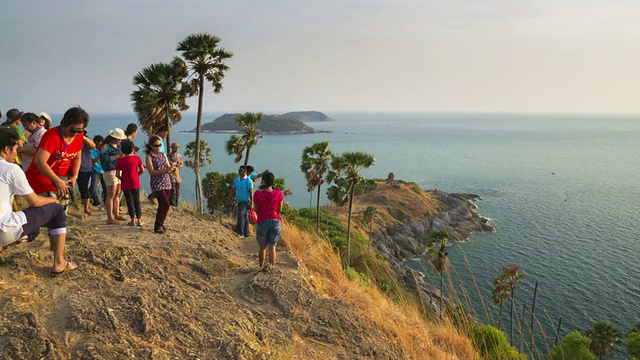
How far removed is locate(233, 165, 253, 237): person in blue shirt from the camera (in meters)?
9.26

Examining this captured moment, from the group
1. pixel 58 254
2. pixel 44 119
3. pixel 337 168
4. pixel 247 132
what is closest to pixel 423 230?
pixel 337 168

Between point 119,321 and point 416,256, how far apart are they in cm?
5533

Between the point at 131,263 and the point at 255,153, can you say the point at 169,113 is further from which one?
the point at 255,153

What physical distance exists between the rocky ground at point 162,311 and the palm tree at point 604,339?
114 feet

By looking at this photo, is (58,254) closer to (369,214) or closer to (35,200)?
(35,200)

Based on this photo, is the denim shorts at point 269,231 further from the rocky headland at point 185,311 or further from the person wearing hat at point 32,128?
the person wearing hat at point 32,128

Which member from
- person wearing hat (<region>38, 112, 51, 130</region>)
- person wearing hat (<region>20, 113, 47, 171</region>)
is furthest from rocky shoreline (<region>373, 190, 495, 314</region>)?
person wearing hat (<region>20, 113, 47, 171</region>)

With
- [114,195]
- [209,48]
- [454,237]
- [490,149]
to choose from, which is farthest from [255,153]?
[114,195]

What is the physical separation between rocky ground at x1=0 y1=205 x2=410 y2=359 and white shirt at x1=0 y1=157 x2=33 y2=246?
0.57 m

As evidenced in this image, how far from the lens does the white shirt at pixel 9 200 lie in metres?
3.28

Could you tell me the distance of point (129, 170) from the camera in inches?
270

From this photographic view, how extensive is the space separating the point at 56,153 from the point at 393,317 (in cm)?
524

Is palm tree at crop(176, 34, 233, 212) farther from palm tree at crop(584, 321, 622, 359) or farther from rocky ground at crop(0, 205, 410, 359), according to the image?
palm tree at crop(584, 321, 622, 359)

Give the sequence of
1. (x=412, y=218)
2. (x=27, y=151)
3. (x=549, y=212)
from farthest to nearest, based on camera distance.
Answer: (x=549, y=212) < (x=412, y=218) < (x=27, y=151)
